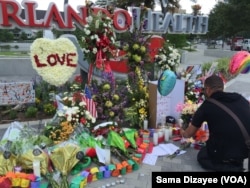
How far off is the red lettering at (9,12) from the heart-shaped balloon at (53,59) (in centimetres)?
283

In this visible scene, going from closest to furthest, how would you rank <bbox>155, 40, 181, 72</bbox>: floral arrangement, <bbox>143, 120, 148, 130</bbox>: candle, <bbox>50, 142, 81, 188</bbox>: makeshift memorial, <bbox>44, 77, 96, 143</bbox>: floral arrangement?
<bbox>50, 142, 81, 188</bbox>: makeshift memorial
<bbox>44, 77, 96, 143</bbox>: floral arrangement
<bbox>143, 120, 148, 130</bbox>: candle
<bbox>155, 40, 181, 72</bbox>: floral arrangement

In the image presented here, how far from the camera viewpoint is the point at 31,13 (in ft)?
23.9

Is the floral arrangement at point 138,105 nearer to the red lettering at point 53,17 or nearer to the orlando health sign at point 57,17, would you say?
the orlando health sign at point 57,17

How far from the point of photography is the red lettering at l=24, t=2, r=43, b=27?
7.20 meters

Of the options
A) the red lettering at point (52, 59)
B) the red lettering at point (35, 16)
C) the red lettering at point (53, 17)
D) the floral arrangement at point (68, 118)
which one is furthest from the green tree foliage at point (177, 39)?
the floral arrangement at point (68, 118)

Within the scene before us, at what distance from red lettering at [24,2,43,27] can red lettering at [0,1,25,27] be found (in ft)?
0.62

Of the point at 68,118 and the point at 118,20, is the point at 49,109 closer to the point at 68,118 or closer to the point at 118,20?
the point at 68,118

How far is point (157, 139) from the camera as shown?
180 inches

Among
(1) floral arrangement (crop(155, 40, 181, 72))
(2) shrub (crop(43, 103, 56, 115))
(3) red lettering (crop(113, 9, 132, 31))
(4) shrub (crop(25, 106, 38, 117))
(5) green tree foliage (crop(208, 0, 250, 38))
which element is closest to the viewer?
(4) shrub (crop(25, 106, 38, 117))

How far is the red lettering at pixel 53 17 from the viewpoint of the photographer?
7.47m

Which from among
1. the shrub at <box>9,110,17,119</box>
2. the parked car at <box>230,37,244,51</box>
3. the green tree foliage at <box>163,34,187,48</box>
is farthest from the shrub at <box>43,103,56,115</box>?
the parked car at <box>230,37,244,51</box>

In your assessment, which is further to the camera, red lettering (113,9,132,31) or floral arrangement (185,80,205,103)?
red lettering (113,9,132,31)

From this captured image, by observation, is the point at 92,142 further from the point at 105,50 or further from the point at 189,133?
the point at 105,50

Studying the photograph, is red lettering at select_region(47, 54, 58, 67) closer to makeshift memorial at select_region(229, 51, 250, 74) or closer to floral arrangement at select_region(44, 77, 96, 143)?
floral arrangement at select_region(44, 77, 96, 143)
